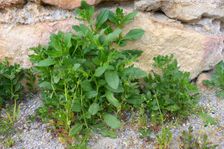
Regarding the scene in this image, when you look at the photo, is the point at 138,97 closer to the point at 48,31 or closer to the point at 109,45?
the point at 109,45

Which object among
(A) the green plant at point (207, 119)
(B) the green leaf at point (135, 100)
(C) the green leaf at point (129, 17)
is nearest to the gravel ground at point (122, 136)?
(A) the green plant at point (207, 119)

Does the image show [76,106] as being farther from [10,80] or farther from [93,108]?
[10,80]

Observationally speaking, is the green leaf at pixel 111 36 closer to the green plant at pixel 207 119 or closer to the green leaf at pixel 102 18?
the green leaf at pixel 102 18

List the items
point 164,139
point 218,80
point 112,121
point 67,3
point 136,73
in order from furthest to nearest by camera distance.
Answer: point 218,80 < point 67,3 < point 136,73 < point 112,121 < point 164,139

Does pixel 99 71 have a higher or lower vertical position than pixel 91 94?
higher

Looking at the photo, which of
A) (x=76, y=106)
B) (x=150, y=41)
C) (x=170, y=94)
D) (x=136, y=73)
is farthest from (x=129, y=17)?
(x=76, y=106)

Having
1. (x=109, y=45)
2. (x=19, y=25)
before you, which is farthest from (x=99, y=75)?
(x=19, y=25)
